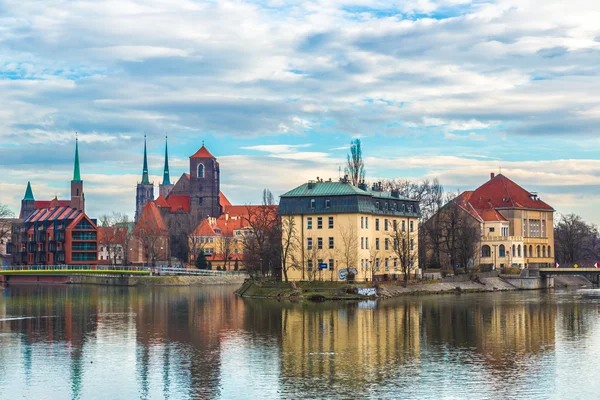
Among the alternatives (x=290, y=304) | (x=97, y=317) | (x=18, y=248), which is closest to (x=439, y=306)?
(x=290, y=304)

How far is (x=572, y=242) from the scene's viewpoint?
159m

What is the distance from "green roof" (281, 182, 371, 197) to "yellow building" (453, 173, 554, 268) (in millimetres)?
41132

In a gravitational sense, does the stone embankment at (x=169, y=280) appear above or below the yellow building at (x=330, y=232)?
below

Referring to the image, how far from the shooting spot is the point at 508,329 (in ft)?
192

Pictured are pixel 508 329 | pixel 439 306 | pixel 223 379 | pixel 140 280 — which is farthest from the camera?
pixel 140 280

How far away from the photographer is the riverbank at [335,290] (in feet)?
285

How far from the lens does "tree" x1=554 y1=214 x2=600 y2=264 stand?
160000mm

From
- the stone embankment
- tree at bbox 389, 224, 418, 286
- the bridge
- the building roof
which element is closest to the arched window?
the building roof

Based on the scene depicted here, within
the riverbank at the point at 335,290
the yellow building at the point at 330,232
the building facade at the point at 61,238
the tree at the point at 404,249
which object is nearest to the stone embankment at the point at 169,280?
the building facade at the point at 61,238

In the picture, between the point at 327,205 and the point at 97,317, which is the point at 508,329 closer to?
the point at 97,317

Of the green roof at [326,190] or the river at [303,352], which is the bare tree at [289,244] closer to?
the green roof at [326,190]

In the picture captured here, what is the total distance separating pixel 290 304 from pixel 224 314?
10.6 metres

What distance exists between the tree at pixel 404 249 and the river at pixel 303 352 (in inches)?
815

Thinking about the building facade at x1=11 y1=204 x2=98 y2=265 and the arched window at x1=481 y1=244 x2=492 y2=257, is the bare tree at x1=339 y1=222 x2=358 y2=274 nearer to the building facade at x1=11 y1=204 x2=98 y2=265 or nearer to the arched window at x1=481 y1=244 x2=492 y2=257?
the arched window at x1=481 y1=244 x2=492 y2=257
